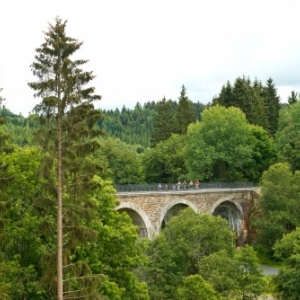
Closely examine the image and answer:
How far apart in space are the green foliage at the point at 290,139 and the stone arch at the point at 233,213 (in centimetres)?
684

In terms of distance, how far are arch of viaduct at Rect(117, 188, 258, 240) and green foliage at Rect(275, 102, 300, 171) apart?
4.98m

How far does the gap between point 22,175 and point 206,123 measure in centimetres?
3505

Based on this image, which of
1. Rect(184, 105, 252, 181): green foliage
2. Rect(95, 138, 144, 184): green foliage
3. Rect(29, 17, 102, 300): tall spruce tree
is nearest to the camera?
Rect(29, 17, 102, 300): tall spruce tree

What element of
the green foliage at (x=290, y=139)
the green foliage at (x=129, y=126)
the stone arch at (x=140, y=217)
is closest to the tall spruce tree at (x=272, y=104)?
the green foliage at (x=290, y=139)

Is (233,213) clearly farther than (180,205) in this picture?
Yes

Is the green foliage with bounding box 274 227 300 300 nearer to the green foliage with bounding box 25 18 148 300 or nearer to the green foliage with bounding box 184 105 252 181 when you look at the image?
the green foliage with bounding box 25 18 148 300

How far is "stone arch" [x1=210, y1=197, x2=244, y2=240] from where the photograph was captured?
162 ft

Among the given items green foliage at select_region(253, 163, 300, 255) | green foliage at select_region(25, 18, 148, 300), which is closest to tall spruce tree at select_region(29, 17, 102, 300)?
green foliage at select_region(25, 18, 148, 300)

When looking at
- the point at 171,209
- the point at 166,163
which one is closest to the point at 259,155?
the point at 166,163

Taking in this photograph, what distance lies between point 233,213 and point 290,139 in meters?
9.53

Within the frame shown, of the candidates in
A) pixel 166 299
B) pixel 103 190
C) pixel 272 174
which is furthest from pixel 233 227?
pixel 103 190

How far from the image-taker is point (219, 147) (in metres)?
52.5

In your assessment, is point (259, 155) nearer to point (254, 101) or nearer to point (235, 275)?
point (254, 101)

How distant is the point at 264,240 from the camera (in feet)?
148
